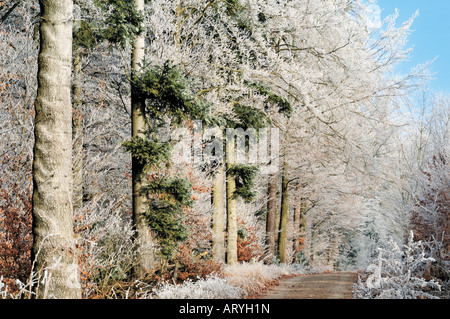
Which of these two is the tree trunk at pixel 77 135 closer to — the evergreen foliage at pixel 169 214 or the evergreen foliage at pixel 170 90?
the evergreen foliage at pixel 169 214

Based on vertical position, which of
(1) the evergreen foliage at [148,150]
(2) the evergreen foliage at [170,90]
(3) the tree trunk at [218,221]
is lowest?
(3) the tree trunk at [218,221]

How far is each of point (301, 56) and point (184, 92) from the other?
656 centimetres

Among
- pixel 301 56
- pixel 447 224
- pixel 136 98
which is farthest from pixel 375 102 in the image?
pixel 136 98

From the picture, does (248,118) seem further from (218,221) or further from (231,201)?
(218,221)

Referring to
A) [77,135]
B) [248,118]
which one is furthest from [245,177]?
[77,135]

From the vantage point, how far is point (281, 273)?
12414mm

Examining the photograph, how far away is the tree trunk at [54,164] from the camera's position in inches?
175

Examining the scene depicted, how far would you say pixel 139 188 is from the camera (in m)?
7.35

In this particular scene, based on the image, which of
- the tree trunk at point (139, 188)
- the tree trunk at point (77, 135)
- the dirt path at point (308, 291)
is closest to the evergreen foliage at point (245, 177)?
the dirt path at point (308, 291)

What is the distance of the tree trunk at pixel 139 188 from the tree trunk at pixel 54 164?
2.52 m

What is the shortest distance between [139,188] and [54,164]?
9.53ft

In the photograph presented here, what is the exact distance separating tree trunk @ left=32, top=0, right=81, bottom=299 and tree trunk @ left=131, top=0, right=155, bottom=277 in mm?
2523

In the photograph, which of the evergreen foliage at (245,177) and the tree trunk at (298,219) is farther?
the tree trunk at (298,219)

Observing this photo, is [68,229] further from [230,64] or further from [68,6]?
[230,64]
